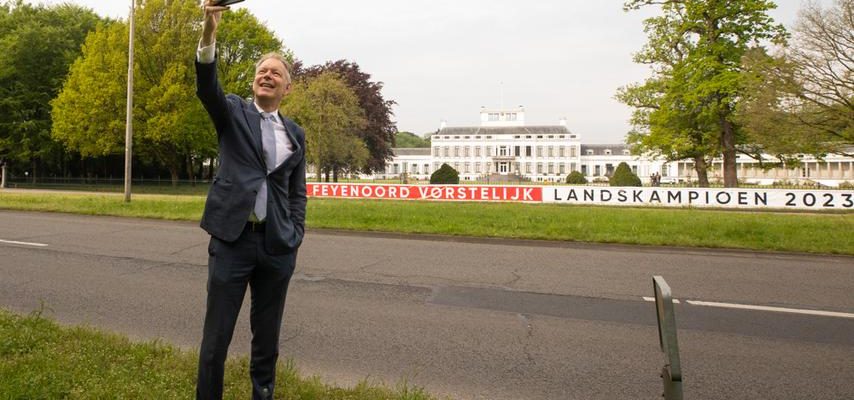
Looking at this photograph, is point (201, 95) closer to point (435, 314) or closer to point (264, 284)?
point (264, 284)

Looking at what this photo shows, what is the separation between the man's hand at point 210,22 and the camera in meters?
2.37

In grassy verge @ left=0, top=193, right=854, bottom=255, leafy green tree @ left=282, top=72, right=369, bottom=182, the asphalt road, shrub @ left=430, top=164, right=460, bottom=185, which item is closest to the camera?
the asphalt road

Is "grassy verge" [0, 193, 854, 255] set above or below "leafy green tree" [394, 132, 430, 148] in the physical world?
below

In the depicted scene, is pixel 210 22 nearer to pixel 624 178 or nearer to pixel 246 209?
pixel 246 209

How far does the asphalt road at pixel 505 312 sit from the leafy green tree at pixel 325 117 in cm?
2865

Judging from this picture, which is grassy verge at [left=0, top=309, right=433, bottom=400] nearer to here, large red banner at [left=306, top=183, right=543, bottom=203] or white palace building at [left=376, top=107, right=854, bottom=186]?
large red banner at [left=306, top=183, right=543, bottom=203]

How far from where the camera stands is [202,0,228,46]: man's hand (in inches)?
93.4

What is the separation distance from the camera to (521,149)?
111375 mm

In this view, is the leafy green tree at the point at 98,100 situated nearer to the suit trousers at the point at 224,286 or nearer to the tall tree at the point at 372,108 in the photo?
the tall tree at the point at 372,108

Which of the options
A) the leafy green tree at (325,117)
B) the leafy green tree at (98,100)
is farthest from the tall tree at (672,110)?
the leafy green tree at (98,100)

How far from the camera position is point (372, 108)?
2115 inches

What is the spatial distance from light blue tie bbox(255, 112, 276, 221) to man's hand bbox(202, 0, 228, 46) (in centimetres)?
52

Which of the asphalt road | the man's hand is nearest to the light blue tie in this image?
the man's hand

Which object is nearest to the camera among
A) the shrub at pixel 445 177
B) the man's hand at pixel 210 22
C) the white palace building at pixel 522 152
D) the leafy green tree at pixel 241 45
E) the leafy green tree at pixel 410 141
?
the man's hand at pixel 210 22
